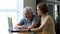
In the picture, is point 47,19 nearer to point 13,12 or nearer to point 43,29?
point 43,29

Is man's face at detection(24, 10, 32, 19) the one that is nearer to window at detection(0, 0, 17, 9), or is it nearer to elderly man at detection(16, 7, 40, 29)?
elderly man at detection(16, 7, 40, 29)

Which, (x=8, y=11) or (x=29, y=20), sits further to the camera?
(x=8, y=11)

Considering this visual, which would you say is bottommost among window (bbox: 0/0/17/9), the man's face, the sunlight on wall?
the sunlight on wall

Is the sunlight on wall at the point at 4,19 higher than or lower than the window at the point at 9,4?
lower

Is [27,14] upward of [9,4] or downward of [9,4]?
downward

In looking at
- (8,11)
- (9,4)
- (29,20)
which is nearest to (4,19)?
(8,11)

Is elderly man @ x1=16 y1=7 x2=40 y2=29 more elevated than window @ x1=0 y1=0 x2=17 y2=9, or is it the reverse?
window @ x1=0 y1=0 x2=17 y2=9

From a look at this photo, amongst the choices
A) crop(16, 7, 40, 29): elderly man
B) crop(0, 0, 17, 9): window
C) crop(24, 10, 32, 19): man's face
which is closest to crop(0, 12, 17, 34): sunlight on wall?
crop(0, 0, 17, 9): window

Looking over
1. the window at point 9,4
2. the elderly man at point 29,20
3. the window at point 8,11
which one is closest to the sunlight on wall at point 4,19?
the window at point 8,11

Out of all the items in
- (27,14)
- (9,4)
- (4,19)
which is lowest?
(4,19)

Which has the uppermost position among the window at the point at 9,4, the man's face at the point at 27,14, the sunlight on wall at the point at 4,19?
the window at the point at 9,4

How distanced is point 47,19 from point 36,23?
0.44 m

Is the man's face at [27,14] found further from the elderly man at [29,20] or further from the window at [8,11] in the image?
the window at [8,11]

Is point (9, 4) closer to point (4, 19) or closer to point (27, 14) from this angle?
point (4, 19)
